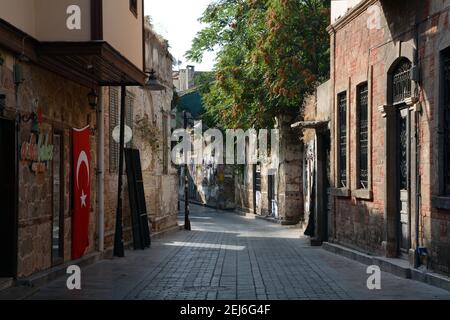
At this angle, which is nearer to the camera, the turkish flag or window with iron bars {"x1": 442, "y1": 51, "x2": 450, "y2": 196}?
window with iron bars {"x1": 442, "y1": 51, "x2": 450, "y2": 196}

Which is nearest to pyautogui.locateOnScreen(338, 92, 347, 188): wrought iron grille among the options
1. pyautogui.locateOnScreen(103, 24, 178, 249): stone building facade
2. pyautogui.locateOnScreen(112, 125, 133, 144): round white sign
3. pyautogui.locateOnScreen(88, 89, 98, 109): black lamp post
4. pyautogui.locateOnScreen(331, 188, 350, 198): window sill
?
pyautogui.locateOnScreen(331, 188, 350, 198): window sill

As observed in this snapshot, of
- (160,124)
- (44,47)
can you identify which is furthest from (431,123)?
(160,124)

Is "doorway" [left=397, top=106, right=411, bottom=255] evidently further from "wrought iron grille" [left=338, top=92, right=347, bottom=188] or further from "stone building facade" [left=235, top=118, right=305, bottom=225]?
"stone building facade" [left=235, top=118, right=305, bottom=225]

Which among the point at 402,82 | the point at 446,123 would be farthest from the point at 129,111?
the point at 446,123

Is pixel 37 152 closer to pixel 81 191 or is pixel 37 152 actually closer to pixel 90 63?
pixel 90 63

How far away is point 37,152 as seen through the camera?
11.7m

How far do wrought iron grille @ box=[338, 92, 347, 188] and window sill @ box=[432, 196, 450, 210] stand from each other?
6.33m

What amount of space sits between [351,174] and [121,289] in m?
7.42

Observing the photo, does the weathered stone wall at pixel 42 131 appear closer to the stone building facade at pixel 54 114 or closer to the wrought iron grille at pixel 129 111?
the stone building facade at pixel 54 114

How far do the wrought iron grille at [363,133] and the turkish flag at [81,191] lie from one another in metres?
5.74

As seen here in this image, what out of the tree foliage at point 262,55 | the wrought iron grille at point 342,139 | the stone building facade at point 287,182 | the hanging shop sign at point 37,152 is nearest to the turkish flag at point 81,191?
the hanging shop sign at point 37,152

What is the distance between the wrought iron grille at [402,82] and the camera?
13.4 meters

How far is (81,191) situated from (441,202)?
6782mm

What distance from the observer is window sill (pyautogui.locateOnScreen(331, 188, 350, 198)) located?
55.9ft
